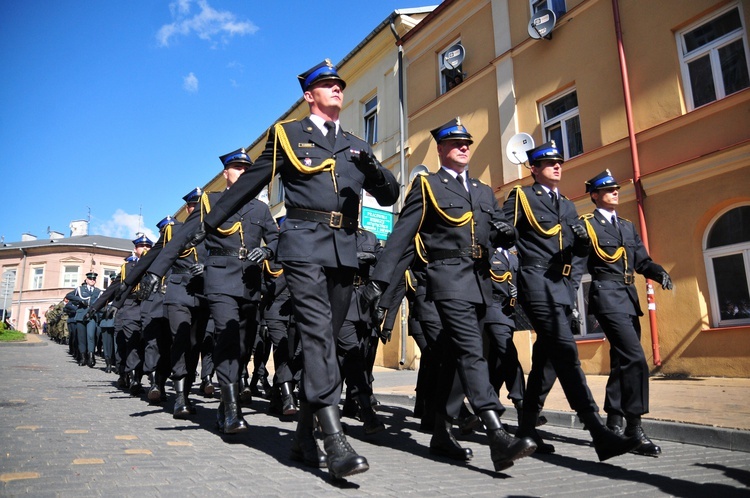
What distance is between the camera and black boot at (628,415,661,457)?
4145 millimetres

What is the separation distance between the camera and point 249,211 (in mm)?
5785

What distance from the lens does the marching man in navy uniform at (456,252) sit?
3.76 m

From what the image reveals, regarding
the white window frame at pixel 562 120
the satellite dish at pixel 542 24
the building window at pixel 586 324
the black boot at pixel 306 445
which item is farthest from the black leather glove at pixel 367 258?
the satellite dish at pixel 542 24

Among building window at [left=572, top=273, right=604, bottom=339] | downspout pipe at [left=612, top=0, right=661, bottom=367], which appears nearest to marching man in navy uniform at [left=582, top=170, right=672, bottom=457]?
downspout pipe at [left=612, top=0, right=661, bottom=367]

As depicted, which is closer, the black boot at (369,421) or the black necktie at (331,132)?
the black necktie at (331,132)

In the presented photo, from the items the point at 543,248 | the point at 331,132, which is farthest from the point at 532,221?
the point at 331,132

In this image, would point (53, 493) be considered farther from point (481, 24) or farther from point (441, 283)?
point (481, 24)

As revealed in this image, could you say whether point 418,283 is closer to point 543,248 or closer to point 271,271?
point 543,248

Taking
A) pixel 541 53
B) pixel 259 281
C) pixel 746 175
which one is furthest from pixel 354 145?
pixel 541 53

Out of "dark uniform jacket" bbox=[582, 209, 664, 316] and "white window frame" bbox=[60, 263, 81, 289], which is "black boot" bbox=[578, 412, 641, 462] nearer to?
"dark uniform jacket" bbox=[582, 209, 664, 316]

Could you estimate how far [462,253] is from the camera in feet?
13.2

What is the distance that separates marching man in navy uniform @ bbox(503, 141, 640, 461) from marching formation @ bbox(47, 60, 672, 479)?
0.5 inches

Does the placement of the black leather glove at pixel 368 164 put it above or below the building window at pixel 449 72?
below

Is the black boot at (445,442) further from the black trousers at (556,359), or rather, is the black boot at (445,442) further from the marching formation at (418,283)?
the black trousers at (556,359)
